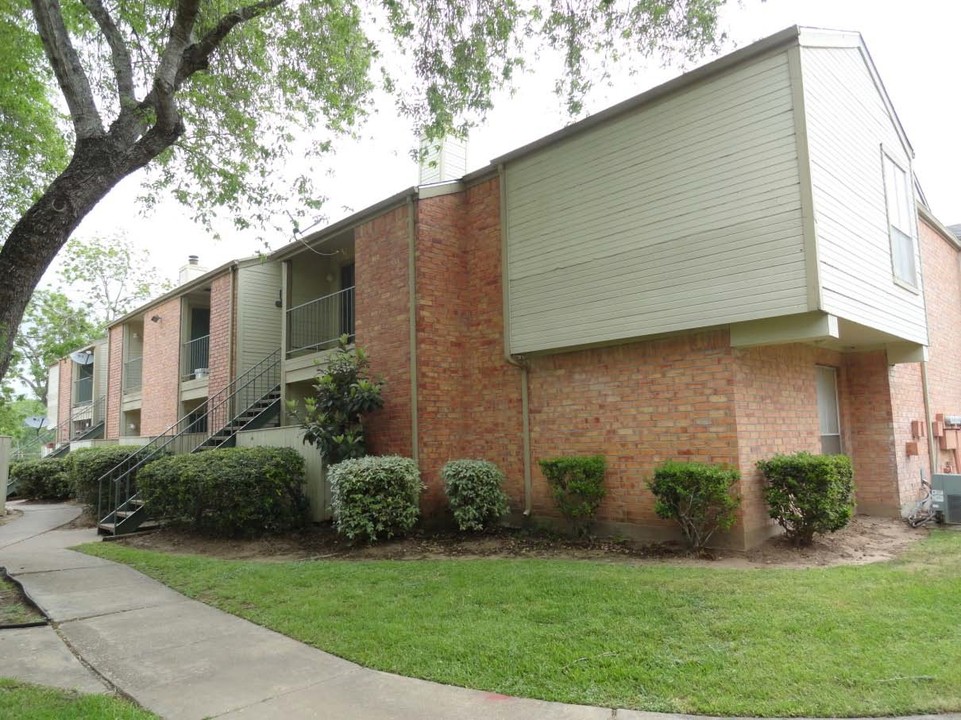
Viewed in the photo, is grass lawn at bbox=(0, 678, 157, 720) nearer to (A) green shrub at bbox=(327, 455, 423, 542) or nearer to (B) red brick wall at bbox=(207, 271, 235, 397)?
(A) green shrub at bbox=(327, 455, 423, 542)

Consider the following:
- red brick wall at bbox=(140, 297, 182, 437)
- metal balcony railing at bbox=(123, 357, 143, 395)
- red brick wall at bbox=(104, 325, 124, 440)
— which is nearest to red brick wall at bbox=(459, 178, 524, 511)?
red brick wall at bbox=(140, 297, 182, 437)

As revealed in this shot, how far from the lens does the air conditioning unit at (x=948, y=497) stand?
30.3 feet

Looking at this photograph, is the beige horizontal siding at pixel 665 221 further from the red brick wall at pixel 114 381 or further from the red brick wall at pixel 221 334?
the red brick wall at pixel 114 381

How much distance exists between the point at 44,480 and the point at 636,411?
57.0 feet

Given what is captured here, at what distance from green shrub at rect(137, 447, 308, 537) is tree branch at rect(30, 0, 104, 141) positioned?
17.2 feet

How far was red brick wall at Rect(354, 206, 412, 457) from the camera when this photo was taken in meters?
10.2

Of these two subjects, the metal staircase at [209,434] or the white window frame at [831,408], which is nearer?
the white window frame at [831,408]

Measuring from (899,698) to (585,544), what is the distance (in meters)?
4.83

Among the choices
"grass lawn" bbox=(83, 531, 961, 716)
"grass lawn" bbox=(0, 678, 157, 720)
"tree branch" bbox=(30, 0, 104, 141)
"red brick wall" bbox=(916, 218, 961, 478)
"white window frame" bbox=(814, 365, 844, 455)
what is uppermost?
"tree branch" bbox=(30, 0, 104, 141)

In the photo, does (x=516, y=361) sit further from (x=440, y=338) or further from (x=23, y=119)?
(x=23, y=119)

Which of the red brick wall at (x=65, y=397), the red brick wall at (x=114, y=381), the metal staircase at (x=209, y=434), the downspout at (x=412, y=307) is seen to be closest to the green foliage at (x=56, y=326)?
the red brick wall at (x=65, y=397)

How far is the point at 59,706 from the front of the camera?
3752 mm

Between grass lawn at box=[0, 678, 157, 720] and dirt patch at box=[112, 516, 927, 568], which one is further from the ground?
dirt patch at box=[112, 516, 927, 568]

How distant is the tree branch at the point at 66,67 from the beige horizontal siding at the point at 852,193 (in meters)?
7.49
